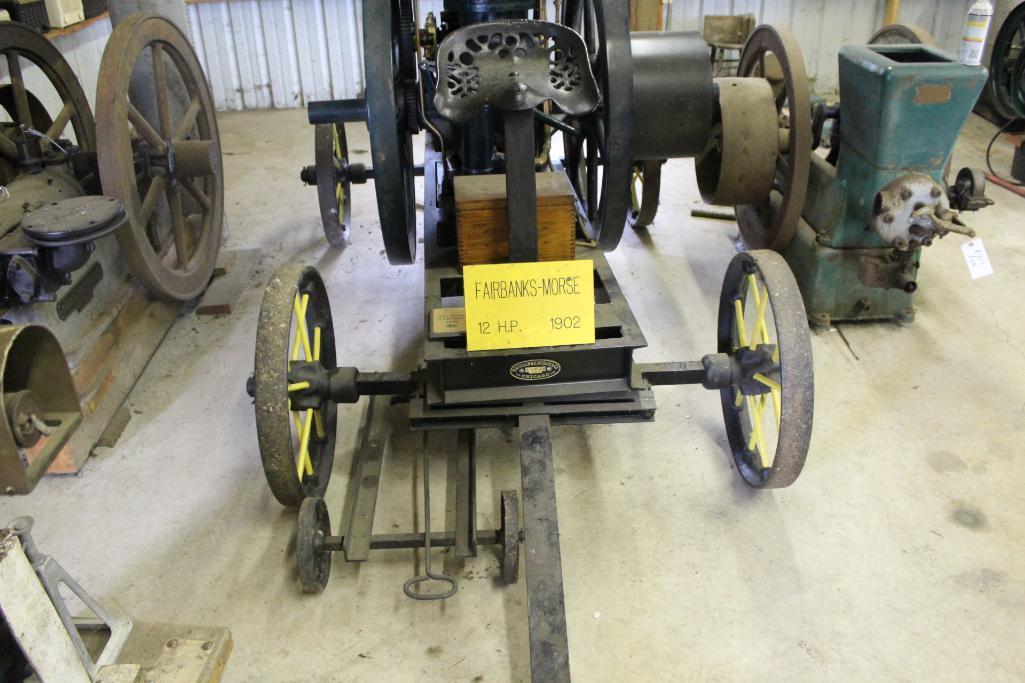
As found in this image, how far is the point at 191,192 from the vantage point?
312cm

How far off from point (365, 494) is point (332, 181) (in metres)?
1.67

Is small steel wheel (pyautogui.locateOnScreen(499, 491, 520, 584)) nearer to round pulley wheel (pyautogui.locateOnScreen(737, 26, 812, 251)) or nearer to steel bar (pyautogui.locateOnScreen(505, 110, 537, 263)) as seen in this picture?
steel bar (pyautogui.locateOnScreen(505, 110, 537, 263))

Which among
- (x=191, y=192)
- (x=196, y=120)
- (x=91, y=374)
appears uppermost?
(x=196, y=120)

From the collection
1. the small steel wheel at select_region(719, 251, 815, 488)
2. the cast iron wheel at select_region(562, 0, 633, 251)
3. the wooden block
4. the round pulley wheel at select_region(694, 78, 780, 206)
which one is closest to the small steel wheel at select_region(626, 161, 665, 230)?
the round pulley wheel at select_region(694, 78, 780, 206)

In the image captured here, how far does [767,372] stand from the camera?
2.09 meters

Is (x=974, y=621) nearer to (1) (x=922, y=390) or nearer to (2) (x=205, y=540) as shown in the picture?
(1) (x=922, y=390)

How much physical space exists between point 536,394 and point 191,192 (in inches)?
70.7

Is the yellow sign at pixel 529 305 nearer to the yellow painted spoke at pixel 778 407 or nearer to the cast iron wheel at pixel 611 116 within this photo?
the cast iron wheel at pixel 611 116

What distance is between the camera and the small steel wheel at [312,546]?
1.86 metres

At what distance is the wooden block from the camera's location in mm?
2072

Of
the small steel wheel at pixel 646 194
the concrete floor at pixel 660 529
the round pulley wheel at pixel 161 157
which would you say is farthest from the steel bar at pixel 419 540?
the small steel wheel at pixel 646 194

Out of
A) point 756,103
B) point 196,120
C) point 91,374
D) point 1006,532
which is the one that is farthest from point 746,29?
point 91,374

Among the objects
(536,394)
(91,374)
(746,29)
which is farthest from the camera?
(746,29)

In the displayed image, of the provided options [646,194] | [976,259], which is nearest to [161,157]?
[646,194]
